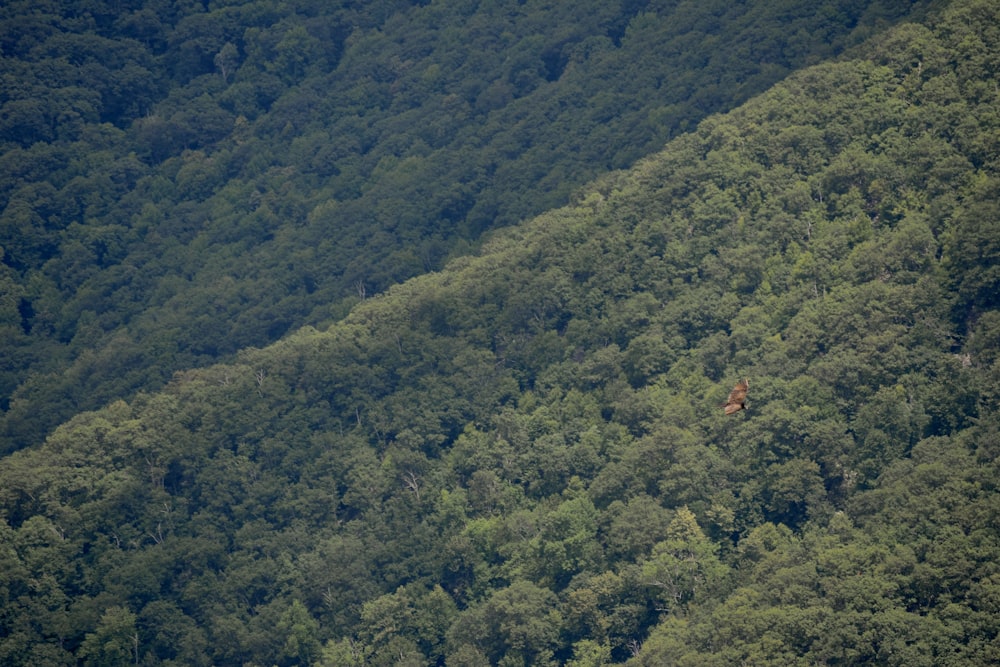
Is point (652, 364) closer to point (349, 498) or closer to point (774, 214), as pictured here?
point (774, 214)

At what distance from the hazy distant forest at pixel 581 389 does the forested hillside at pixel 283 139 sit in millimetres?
443

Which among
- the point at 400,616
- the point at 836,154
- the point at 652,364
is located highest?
the point at 836,154

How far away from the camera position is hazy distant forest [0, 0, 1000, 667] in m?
71.1

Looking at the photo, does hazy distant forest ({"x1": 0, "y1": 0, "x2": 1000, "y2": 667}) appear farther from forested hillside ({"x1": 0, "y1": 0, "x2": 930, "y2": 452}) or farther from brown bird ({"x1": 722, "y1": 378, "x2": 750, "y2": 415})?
brown bird ({"x1": 722, "y1": 378, "x2": 750, "y2": 415})

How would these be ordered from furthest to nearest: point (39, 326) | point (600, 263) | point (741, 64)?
1. point (39, 326)
2. point (741, 64)
3. point (600, 263)

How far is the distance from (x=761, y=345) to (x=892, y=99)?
15.8m

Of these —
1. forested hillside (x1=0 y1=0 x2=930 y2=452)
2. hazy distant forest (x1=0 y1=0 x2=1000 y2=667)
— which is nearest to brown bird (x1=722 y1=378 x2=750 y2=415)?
hazy distant forest (x1=0 y1=0 x2=1000 y2=667)

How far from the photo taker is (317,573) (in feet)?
267

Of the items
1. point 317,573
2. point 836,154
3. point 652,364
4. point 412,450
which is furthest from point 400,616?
point 836,154

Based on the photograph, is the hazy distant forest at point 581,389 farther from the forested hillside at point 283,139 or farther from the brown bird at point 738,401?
the brown bird at point 738,401

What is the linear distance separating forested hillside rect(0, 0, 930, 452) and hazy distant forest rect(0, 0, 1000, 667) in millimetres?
443

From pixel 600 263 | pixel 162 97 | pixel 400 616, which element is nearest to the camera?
pixel 400 616

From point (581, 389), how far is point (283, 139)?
5669 centimetres

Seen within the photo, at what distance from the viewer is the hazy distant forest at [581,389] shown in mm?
71125
